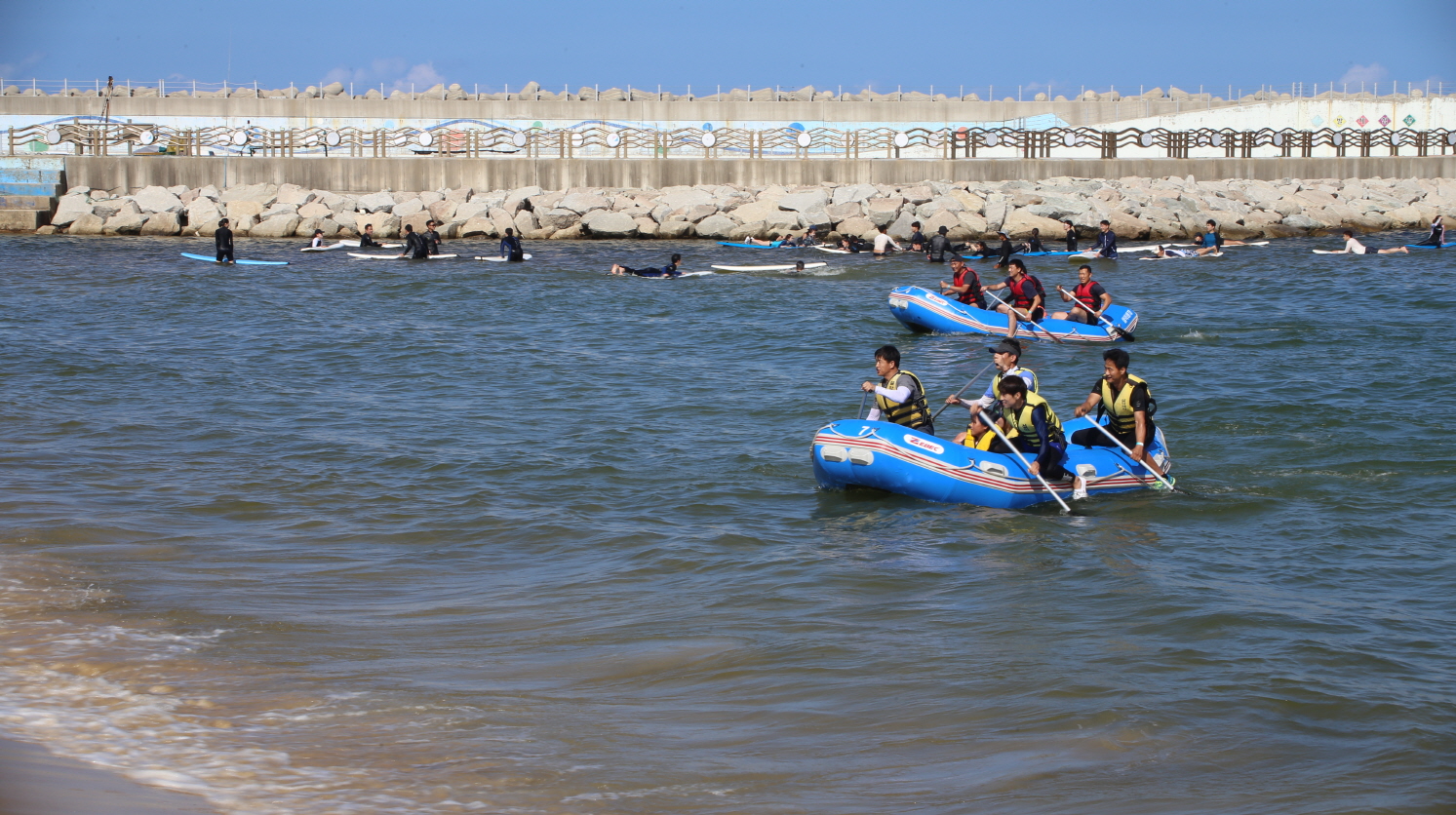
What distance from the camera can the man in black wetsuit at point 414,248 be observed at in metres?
28.0

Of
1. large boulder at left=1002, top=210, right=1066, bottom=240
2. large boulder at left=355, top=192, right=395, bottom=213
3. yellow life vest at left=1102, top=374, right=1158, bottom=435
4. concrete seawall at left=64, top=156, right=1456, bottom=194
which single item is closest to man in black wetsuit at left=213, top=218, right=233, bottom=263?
large boulder at left=355, top=192, right=395, bottom=213

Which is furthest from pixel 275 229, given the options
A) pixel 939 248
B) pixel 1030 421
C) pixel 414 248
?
pixel 1030 421

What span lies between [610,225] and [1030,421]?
25261 mm

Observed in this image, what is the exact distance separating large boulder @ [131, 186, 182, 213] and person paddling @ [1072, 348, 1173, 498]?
103 ft

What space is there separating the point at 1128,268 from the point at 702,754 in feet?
78.9

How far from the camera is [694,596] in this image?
7762 mm

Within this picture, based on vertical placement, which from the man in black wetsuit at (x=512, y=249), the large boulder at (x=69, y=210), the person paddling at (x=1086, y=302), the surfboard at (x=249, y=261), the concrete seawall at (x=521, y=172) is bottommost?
the person paddling at (x=1086, y=302)

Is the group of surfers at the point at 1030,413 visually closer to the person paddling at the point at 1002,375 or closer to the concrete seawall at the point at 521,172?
the person paddling at the point at 1002,375

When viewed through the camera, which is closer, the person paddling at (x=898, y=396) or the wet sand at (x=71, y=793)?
the wet sand at (x=71, y=793)

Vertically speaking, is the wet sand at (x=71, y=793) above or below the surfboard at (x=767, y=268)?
below

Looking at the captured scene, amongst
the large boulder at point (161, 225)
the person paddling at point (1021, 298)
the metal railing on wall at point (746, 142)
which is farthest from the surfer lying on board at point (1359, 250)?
the large boulder at point (161, 225)

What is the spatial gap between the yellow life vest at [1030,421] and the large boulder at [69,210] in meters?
32.5

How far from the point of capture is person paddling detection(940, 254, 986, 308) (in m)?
18.5

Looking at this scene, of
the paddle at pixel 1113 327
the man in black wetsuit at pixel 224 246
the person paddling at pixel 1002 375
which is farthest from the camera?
the man in black wetsuit at pixel 224 246
